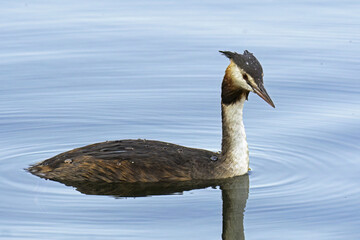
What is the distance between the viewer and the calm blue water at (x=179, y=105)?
10.6 meters

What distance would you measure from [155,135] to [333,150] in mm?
2366

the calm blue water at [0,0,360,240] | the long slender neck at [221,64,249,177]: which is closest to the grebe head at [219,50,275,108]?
the long slender neck at [221,64,249,177]

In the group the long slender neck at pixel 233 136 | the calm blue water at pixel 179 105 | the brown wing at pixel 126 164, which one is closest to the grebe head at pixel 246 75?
the long slender neck at pixel 233 136

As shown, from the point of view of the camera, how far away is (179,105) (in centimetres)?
1465

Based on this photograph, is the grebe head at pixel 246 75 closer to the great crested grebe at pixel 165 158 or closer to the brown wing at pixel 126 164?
the great crested grebe at pixel 165 158

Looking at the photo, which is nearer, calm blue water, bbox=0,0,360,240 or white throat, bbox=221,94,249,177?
calm blue water, bbox=0,0,360,240

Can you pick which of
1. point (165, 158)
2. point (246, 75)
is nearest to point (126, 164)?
point (165, 158)

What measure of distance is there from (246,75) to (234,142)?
952mm

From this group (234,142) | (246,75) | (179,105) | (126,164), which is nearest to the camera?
(246,75)

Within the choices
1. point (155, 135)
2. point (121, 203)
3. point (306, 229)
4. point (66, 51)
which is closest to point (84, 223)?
point (121, 203)

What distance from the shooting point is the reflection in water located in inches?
446

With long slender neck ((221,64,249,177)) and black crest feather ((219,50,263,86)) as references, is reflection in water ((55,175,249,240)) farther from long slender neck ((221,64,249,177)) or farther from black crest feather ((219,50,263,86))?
black crest feather ((219,50,263,86))

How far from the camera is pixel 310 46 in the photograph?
58.3 feet

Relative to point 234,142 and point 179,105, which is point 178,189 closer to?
point 234,142
